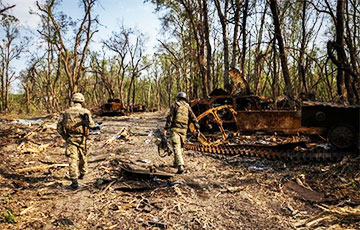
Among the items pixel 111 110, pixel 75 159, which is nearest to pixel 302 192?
pixel 75 159

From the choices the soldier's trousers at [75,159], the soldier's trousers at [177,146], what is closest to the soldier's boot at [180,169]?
the soldier's trousers at [177,146]

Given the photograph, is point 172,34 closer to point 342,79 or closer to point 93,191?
point 342,79

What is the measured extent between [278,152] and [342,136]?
1.53m

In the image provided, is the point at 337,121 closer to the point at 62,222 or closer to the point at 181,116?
the point at 181,116

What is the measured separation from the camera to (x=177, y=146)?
5883 mm

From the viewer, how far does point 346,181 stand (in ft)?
15.8

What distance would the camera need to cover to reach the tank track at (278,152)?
236 inches

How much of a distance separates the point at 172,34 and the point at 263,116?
21386mm

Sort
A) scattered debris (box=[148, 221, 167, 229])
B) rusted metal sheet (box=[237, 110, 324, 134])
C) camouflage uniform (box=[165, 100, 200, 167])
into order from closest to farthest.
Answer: scattered debris (box=[148, 221, 167, 229])
camouflage uniform (box=[165, 100, 200, 167])
rusted metal sheet (box=[237, 110, 324, 134])

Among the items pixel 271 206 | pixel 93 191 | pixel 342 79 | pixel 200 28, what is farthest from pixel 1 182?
pixel 200 28

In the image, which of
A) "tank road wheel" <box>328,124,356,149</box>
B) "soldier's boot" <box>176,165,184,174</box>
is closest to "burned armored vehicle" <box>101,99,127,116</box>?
"soldier's boot" <box>176,165,184,174</box>

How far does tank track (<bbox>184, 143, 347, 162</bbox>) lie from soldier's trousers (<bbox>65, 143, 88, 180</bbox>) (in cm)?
388

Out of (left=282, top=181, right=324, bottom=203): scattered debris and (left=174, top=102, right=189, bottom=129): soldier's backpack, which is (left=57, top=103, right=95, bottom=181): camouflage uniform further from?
(left=282, top=181, right=324, bottom=203): scattered debris

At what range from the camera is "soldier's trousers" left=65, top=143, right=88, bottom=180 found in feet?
16.1
